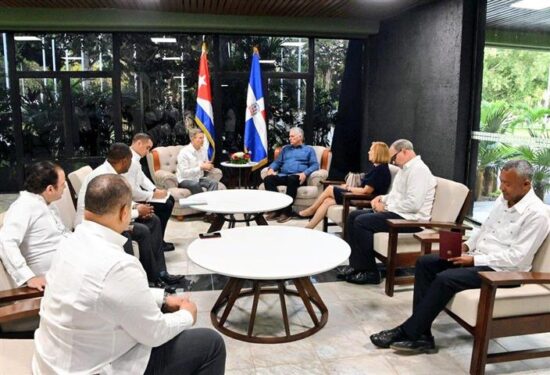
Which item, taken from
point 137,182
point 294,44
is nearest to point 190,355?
point 137,182

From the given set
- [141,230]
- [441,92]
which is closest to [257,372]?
[141,230]

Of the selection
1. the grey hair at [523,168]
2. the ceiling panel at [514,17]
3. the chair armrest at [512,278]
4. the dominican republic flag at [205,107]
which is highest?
the ceiling panel at [514,17]

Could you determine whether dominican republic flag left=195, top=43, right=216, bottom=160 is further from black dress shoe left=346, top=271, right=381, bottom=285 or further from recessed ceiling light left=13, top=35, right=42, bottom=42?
black dress shoe left=346, top=271, right=381, bottom=285

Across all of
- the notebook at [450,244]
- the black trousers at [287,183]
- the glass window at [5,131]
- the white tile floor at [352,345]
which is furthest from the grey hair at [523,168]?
the glass window at [5,131]

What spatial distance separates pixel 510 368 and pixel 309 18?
5.42 metres

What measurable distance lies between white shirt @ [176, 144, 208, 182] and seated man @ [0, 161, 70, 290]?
291 cm

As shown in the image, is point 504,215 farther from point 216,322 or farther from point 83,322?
point 83,322

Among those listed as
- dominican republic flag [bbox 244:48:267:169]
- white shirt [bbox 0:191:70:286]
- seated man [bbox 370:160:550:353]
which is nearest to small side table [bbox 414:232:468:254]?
seated man [bbox 370:160:550:353]

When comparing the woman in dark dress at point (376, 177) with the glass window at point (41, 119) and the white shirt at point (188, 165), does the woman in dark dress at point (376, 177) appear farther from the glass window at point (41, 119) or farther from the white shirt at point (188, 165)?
the glass window at point (41, 119)

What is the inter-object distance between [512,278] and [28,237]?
2.45 meters

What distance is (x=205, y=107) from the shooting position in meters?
6.42

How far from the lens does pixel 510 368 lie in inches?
94.7

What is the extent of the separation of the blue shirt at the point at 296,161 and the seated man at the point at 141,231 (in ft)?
7.98

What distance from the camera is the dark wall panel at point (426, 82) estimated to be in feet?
15.8
